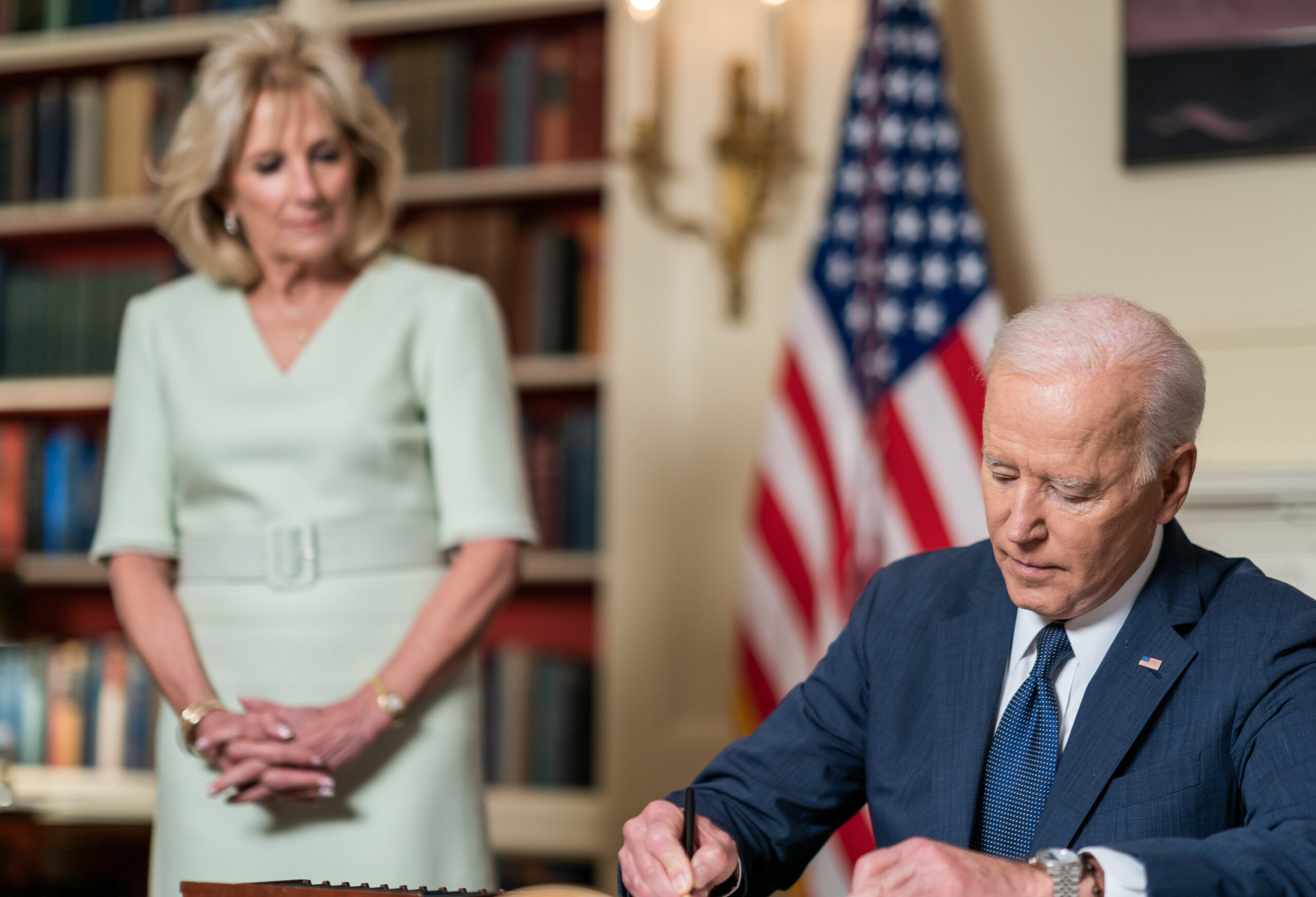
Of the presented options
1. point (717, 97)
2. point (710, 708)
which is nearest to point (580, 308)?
point (717, 97)

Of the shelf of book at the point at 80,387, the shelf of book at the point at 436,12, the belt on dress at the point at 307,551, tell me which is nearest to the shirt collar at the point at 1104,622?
the belt on dress at the point at 307,551

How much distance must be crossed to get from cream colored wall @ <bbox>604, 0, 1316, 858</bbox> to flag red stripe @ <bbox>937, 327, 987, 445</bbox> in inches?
11.8

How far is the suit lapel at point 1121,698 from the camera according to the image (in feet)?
4.05

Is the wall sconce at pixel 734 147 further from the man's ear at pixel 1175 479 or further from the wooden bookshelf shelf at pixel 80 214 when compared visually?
the man's ear at pixel 1175 479

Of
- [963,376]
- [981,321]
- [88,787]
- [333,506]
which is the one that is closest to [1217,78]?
[981,321]

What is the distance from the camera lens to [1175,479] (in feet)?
4.19

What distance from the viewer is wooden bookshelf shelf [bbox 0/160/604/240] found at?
334 centimetres

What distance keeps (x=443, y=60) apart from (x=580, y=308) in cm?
74

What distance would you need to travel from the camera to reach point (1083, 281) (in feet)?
9.29

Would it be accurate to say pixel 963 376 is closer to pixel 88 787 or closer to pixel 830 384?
pixel 830 384

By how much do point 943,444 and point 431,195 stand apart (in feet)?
5.05

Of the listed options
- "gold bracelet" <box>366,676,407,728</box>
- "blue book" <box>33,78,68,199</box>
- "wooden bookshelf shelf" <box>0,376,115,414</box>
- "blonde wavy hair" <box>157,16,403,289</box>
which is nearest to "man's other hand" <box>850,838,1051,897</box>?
"gold bracelet" <box>366,676,407,728</box>

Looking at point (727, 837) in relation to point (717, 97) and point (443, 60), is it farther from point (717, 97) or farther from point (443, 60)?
point (443, 60)

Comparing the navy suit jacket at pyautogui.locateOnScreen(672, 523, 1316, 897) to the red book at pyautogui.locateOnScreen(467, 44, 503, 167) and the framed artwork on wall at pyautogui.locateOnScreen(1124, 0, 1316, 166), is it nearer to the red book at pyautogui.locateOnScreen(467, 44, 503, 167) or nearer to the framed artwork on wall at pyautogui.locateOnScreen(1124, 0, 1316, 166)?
the framed artwork on wall at pyautogui.locateOnScreen(1124, 0, 1316, 166)
